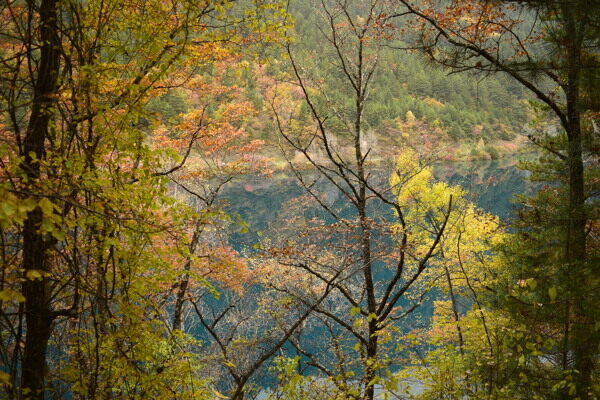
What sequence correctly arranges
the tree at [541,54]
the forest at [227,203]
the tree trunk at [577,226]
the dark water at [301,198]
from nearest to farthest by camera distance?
the forest at [227,203], the tree trunk at [577,226], the tree at [541,54], the dark water at [301,198]

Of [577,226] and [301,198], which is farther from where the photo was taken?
[301,198]

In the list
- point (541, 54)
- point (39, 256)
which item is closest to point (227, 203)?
point (39, 256)

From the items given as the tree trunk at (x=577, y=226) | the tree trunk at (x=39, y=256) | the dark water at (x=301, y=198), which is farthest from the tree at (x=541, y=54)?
the dark water at (x=301, y=198)

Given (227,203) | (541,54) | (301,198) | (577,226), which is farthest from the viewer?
(301,198)

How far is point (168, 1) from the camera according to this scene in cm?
412

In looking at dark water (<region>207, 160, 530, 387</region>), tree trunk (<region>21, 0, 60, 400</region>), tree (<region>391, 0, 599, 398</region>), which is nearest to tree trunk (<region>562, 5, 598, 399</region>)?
tree (<region>391, 0, 599, 398</region>)

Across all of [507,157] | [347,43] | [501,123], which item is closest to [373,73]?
[347,43]

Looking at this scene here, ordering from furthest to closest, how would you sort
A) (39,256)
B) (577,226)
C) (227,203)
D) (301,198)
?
1. (301,198)
2. (227,203)
3. (577,226)
4. (39,256)

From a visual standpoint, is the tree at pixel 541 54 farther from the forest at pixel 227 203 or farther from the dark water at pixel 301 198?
the dark water at pixel 301 198

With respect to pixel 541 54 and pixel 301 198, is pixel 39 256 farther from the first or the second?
pixel 301 198

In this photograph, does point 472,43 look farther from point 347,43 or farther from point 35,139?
point 35,139

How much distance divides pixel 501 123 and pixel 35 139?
71.7 meters

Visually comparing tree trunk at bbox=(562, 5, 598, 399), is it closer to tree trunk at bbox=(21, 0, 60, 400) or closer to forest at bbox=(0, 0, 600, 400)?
forest at bbox=(0, 0, 600, 400)

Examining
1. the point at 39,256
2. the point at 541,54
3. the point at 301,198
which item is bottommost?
the point at 39,256
